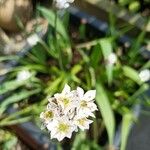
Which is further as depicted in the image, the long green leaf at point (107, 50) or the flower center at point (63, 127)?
the long green leaf at point (107, 50)

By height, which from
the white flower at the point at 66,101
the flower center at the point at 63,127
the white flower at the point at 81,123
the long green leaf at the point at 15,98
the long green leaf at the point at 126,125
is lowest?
the flower center at the point at 63,127

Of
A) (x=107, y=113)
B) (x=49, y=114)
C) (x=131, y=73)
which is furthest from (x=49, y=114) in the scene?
(x=131, y=73)

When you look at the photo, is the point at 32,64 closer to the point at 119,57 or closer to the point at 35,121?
the point at 35,121

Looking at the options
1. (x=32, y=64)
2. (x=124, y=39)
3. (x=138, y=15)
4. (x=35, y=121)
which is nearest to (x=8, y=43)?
(x=32, y=64)

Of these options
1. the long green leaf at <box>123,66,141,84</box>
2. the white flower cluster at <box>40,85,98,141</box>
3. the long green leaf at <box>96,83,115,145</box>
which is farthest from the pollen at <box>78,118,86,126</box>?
the long green leaf at <box>123,66,141,84</box>

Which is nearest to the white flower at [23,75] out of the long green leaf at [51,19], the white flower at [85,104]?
the long green leaf at [51,19]

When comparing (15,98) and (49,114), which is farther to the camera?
(15,98)

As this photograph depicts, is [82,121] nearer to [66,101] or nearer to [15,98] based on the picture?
[66,101]

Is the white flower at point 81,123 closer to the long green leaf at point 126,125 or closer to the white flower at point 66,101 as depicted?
the white flower at point 66,101
